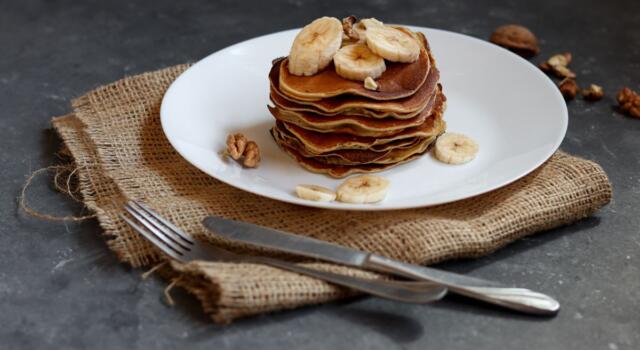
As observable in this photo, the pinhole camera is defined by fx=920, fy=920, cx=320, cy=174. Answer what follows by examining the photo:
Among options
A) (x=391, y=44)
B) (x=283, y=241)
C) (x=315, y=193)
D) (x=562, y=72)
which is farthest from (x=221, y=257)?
(x=562, y=72)

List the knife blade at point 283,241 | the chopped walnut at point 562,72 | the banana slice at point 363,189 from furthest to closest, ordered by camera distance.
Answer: the chopped walnut at point 562,72
the banana slice at point 363,189
the knife blade at point 283,241

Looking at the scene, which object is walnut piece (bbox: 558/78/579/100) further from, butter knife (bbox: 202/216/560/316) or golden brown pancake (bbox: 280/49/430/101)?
butter knife (bbox: 202/216/560/316)

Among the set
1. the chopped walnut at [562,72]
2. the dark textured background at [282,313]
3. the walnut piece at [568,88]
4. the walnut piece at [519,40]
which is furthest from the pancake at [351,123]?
the walnut piece at [519,40]

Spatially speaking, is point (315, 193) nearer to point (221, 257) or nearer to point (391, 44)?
point (221, 257)

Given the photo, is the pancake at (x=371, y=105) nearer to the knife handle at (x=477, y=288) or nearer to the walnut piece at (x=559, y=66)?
the knife handle at (x=477, y=288)

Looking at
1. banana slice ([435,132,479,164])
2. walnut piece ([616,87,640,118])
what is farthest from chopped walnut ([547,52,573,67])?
banana slice ([435,132,479,164])

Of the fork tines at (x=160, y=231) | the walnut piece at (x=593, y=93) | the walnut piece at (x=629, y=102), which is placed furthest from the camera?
the walnut piece at (x=593, y=93)
